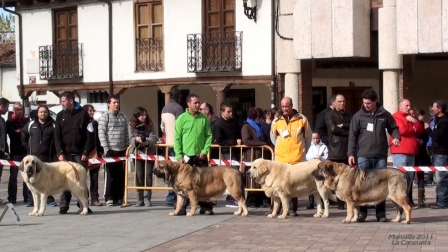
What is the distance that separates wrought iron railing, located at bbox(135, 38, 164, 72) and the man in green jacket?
1542cm

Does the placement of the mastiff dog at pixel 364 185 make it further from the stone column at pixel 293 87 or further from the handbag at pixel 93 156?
the stone column at pixel 293 87

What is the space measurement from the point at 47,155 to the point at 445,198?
6921 mm

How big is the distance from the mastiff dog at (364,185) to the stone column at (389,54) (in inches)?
427

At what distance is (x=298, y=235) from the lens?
1314 cm

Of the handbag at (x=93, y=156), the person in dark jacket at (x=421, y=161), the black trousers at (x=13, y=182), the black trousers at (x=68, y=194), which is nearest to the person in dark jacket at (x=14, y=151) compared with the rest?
the black trousers at (x=13, y=182)

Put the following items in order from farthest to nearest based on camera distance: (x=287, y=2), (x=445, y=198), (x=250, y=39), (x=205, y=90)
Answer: (x=205, y=90) < (x=250, y=39) < (x=287, y=2) < (x=445, y=198)

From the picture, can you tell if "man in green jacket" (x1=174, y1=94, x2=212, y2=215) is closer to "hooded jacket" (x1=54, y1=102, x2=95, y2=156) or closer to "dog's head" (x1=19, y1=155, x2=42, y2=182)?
"hooded jacket" (x1=54, y1=102, x2=95, y2=156)

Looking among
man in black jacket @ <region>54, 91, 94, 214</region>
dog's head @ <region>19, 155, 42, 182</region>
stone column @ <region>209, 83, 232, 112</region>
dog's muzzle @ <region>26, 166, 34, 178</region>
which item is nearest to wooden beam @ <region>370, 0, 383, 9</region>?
stone column @ <region>209, 83, 232, 112</region>

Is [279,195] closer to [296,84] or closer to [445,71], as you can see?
[296,84]

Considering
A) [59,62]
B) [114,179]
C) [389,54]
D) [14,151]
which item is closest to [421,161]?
[114,179]

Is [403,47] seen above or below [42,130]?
above

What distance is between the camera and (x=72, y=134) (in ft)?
54.9

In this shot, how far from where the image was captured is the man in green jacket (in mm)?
16062

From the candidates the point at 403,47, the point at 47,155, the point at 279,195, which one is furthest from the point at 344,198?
the point at 403,47
